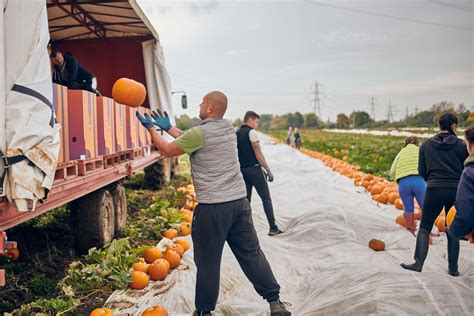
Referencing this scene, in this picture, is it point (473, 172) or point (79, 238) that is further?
point (79, 238)

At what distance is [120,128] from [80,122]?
1.59 meters

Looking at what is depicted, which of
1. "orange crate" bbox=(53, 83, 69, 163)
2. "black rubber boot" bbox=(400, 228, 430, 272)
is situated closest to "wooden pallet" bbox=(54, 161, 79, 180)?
"orange crate" bbox=(53, 83, 69, 163)

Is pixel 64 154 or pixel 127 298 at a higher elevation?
pixel 64 154

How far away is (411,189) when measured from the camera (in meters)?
6.73

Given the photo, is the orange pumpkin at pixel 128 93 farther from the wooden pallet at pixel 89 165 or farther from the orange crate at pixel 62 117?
the orange crate at pixel 62 117

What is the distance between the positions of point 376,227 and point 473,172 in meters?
3.64

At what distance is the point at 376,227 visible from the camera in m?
7.24

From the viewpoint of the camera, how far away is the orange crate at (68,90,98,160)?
449 cm

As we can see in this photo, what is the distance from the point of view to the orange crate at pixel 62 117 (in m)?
4.16

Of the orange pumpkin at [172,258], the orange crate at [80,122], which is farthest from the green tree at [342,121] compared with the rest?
the orange crate at [80,122]

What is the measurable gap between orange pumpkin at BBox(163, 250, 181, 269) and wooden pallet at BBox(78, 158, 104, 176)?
4.24 ft

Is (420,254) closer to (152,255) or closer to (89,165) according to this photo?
(152,255)

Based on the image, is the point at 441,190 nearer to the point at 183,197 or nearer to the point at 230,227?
the point at 230,227

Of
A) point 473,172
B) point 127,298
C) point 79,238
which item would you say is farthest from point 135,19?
A: point 473,172
